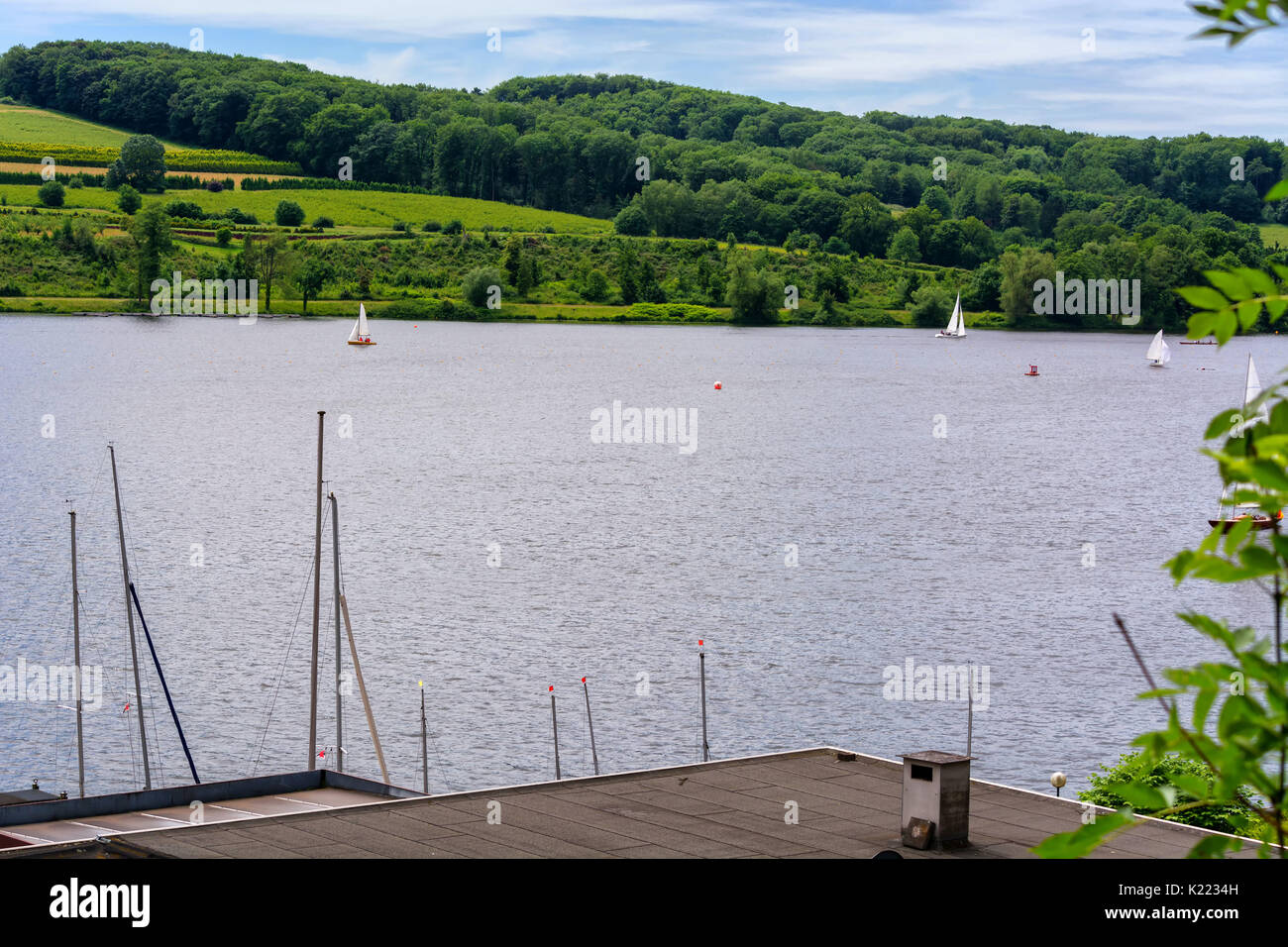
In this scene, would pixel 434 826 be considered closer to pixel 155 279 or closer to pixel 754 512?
pixel 754 512

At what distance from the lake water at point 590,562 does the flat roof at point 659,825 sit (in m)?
16.5

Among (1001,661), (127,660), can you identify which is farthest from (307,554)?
(1001,661)

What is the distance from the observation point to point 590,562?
2842 inches

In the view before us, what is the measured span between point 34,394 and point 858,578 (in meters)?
88.3

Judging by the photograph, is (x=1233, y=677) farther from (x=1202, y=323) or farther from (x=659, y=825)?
(x=659, y=825)

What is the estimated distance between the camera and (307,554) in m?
72.1

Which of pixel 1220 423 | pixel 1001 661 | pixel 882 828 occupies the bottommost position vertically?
pixel 1001 661

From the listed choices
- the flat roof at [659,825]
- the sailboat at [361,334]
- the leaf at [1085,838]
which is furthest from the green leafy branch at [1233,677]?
the sailboat at [361,334]

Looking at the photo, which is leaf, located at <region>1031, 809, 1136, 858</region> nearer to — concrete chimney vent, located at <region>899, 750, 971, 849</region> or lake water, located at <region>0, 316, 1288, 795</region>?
concrete chimney vent, located at <region>899, 750, 971, 849</region>

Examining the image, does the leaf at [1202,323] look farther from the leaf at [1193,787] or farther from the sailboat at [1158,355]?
the sailboat at [1158,355]

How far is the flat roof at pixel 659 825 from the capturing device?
21.1 meters

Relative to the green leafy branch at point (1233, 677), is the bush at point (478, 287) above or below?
above

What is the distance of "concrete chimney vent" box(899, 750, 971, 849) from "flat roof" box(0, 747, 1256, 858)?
0.87 ft

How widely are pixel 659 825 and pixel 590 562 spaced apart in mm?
49144
